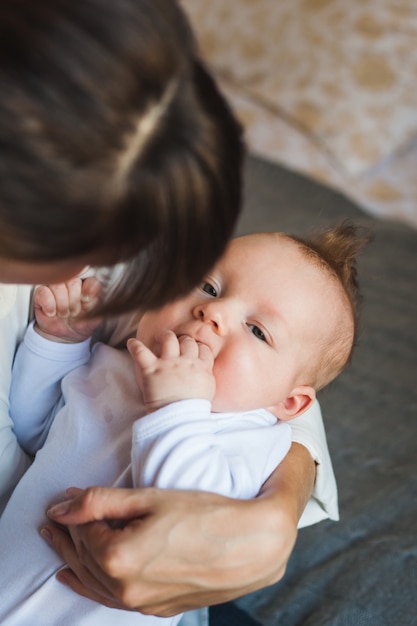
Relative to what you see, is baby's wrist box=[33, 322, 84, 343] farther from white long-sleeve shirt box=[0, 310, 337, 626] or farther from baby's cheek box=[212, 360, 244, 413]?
baby's cheek box=[212, 360, 244, 413]

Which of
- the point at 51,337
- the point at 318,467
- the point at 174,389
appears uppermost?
the point at 174,389

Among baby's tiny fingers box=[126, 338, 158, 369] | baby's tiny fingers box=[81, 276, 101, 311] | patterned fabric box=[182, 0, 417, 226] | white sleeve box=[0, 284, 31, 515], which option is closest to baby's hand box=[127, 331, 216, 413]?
baby's tiny fingers box=[126, 338, 158, 369]

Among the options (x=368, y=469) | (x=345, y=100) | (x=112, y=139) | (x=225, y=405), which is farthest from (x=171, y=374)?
(x=345, y=100)

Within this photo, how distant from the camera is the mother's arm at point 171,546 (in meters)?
→ 0.76

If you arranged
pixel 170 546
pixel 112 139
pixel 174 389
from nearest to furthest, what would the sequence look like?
pixel 112 139 < pixel 170 546 < pixel 174 389

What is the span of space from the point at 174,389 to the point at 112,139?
37 cm

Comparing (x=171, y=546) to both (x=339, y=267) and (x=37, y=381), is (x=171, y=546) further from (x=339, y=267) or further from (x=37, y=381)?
(x=339, y=267)

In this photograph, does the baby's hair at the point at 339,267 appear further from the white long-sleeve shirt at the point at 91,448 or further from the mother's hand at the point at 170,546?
the mother's hand at the point at 170,546

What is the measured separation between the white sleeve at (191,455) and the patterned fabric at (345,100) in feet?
5.46

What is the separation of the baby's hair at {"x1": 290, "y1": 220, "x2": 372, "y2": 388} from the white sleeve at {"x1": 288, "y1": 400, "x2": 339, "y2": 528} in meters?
0.06

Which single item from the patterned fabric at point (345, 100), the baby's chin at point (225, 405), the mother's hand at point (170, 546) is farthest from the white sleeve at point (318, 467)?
the patterned fabric at point (345, 100)

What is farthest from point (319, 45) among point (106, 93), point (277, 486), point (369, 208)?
point (106, 93)

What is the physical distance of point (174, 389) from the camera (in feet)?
2.85

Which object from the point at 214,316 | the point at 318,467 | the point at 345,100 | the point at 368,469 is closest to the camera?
the point at 214,316
